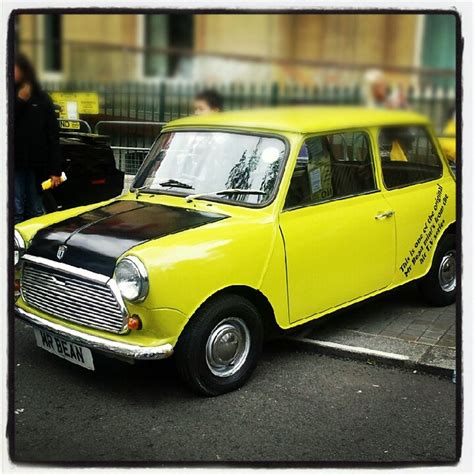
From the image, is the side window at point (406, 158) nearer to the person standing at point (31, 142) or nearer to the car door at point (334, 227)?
the car door at point (334, 227)

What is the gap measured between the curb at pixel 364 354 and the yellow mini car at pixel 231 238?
0.99 feet

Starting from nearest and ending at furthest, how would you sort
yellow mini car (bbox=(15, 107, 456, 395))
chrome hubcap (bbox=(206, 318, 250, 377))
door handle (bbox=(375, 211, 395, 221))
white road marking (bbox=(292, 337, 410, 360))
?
1. yellow mini car (bbox=(15, 107, 456, 395))
2. chrome hubcap (bbox=(206, 318, 250, 377))
3. white road marking (bbox=(292, 337, 410, 360))
4. door handle (bbox=(375, 211, 395, 221))

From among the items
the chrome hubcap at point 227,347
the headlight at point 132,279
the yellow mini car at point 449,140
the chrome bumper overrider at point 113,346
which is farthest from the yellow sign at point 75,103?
the yellow mini car at point 449,140

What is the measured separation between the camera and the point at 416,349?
16.3 feet

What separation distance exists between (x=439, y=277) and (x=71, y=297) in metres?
2.63

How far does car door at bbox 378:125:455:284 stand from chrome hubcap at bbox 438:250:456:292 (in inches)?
5.1

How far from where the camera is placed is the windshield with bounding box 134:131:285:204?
4.61 meters

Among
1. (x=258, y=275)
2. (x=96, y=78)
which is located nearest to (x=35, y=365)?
(x=258, y=275)

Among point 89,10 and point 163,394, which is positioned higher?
point 89,10

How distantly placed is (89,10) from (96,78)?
0.36 m

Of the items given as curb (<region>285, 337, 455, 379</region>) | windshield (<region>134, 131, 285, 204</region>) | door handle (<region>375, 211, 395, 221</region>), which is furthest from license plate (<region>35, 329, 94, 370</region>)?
door handle (<region>375, 211, 395, 221</region>)

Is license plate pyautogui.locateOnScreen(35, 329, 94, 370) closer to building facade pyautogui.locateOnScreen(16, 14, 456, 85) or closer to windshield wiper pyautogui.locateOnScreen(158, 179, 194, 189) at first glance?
windshield wiper pyautogui.locateOnScreen(158, 179, 194, 189)

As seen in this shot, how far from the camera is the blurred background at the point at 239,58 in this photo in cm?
382
